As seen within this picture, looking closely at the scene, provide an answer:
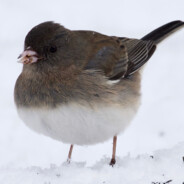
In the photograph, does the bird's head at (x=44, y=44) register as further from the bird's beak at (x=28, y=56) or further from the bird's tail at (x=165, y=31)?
the bird's tail at (x=165, y=31)

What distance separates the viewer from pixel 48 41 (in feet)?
8.97

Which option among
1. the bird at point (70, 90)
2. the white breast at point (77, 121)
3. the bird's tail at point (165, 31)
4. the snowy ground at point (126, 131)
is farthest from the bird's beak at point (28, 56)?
the bird's tail at point (165, 31)

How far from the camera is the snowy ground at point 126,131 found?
8.20 feet

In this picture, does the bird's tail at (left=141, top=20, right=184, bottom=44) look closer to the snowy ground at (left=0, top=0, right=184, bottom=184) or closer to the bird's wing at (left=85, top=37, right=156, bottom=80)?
the bird's wing at (left=85, top=37, right=156, bottom=80)

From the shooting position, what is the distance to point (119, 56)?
3166 mm

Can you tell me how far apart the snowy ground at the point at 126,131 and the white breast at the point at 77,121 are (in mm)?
156

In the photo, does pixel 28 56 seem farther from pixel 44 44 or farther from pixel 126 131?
pixel 126 131

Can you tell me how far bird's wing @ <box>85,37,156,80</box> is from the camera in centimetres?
294

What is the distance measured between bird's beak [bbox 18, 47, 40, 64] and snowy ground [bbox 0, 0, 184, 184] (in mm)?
582

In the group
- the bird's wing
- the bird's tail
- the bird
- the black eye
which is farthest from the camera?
the bird's tail

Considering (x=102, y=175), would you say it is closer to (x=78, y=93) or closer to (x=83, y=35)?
(x=78, y=93)

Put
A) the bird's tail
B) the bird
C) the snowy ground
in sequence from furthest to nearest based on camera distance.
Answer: the bird's tail
the bird
the snowy ground

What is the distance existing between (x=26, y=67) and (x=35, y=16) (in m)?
3.23

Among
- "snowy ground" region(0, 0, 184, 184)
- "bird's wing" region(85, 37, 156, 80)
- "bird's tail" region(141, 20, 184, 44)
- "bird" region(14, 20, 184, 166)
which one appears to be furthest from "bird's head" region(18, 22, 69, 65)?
"bird's tail" region(141, 20, 184, 44)
